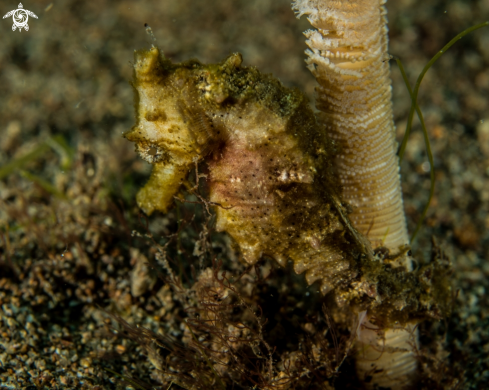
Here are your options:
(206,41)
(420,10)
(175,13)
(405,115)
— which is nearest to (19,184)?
(206,41)

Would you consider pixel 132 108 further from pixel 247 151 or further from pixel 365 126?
pixel 365 126

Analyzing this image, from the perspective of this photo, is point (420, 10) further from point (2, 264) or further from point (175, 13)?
point (2, 264)

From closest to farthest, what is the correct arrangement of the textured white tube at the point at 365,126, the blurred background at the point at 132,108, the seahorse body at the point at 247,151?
the seahorse body at the point at 247,151 < the textured white tube at the point at 365,126 < the blurred background at the point at 132,108

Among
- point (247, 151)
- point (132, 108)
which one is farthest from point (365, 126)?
point (132, 108)

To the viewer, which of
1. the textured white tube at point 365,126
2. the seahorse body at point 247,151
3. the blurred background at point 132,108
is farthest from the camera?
the blurred background at point 132,108

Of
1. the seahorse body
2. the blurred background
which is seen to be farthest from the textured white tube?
the blurred background

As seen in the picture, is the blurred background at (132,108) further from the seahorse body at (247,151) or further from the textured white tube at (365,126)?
the seahorse body at (247,151)

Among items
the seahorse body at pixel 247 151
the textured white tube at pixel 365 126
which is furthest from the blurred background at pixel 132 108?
the seahorse body at pixel 247 151

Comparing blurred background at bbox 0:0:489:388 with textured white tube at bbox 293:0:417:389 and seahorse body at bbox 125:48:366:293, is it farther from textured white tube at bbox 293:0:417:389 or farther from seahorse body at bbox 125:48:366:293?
seahorse body at bbox 125:48:366:293
